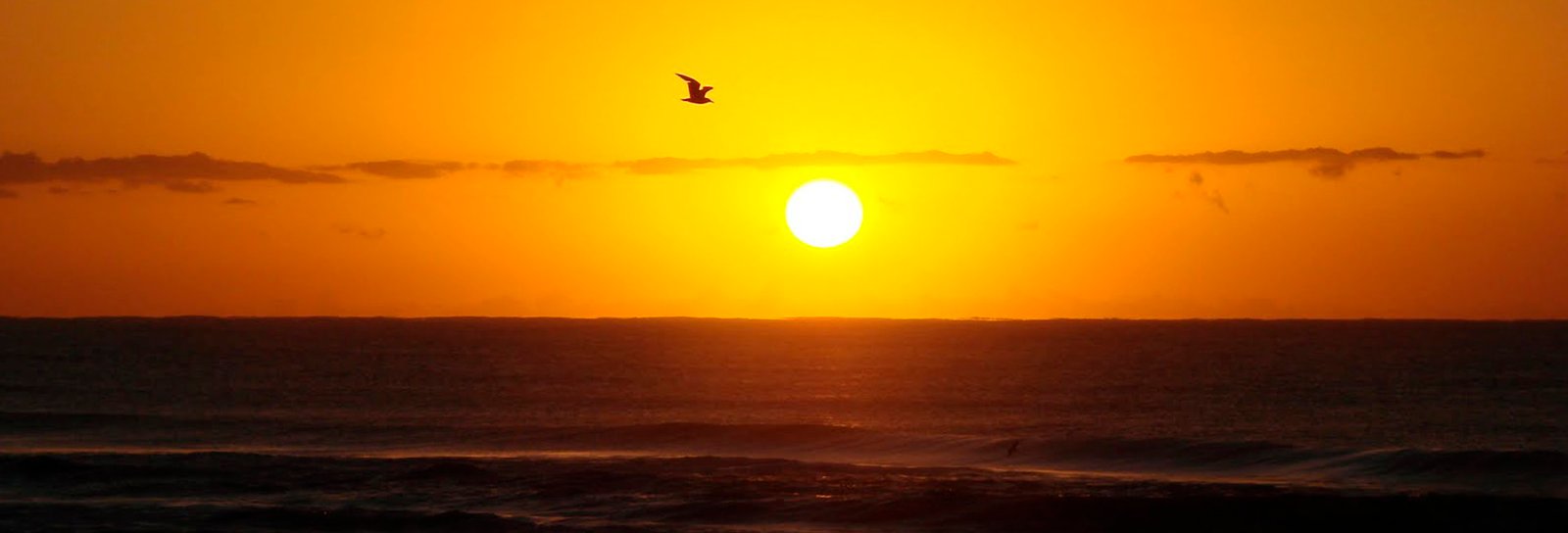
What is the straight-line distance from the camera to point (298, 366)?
102 metres

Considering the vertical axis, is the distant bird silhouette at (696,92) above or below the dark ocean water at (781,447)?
above

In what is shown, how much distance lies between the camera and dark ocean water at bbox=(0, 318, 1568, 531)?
35469 mm

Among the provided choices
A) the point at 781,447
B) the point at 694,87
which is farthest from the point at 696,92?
the point at 781,447

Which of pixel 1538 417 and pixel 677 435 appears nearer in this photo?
pixel 677 435

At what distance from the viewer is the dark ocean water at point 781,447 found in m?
35.5

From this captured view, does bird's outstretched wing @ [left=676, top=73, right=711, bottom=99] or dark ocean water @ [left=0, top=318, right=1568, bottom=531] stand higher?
bird's outstretched wing @ [left=676, top=73, right=711, bottom=99]

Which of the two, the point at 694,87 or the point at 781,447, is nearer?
the point at 694,87

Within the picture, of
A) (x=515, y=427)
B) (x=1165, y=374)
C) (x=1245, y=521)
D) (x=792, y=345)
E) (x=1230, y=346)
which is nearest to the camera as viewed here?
(x=1245, y=521)

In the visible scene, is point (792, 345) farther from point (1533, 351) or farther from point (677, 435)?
point (677, 435)

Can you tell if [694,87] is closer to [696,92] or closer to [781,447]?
[696,92]

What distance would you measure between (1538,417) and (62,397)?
5935 centimetres

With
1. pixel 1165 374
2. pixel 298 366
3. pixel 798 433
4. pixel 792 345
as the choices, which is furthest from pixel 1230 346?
pixel 798 433

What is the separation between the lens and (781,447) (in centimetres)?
5069

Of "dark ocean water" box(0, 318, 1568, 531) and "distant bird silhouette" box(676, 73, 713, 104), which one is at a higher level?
"distant bird silhouette" box(676, 73, 713, 104)
